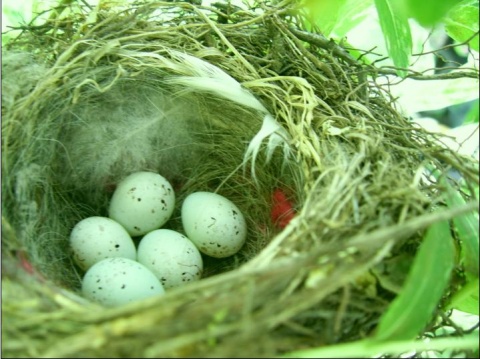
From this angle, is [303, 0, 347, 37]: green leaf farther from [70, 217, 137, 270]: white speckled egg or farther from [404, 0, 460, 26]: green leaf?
[70, 217, 137, 270]: white speckled egg

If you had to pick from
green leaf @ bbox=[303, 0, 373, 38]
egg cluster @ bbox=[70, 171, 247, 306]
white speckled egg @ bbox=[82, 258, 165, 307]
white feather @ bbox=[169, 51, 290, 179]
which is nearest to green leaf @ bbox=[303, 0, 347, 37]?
green leaf @ bbox=[303, 0, 373, 38]

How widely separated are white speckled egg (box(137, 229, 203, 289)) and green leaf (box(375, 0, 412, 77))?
0.53 meters

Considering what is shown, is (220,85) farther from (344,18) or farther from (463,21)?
(463,21)

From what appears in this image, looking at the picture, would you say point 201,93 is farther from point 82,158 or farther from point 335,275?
point 335,275

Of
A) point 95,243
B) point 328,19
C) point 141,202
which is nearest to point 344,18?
point 328,19

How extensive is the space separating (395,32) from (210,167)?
0.54 metres

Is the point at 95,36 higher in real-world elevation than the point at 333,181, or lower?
higher

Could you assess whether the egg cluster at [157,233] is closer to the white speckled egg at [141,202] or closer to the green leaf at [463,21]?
the white speckled egg at [141,202]

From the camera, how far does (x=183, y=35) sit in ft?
4.52

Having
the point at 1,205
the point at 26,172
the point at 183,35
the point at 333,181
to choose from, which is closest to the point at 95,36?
the point at 183,35

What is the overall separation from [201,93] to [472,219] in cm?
64

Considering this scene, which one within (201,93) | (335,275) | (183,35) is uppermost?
(183,35)

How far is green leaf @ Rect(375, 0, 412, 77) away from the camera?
1099 mm

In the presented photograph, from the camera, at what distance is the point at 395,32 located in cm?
113
